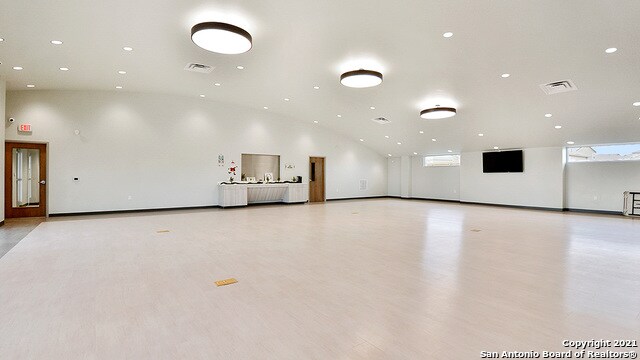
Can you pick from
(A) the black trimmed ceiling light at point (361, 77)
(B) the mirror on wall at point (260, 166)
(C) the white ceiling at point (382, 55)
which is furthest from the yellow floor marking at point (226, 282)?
(B) the mirror on wall at point (260, 166)

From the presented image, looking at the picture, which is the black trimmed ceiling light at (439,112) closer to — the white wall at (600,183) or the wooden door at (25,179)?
the white wall at (600,183)

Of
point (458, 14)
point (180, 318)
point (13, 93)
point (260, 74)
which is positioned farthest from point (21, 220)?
point (458, 14)

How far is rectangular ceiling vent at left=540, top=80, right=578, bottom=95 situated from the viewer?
709cm

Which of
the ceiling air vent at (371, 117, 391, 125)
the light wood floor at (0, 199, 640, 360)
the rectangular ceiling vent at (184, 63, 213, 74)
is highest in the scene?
the rectangular ceiling vent at (184, 63, 213, 74)

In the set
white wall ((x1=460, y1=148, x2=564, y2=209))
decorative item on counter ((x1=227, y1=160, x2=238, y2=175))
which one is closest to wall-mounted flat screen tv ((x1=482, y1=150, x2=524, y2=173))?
white wall ((x1=460, y1=148, x2=564, y2=209))

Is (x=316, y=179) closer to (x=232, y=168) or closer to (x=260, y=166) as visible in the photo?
(x=260, y=166)

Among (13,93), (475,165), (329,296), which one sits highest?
(13,93)

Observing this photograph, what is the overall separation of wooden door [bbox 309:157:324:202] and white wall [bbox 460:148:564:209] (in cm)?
675

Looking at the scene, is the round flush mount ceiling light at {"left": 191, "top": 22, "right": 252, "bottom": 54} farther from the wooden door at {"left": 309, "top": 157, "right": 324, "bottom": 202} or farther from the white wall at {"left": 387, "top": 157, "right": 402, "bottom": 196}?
the white wall at {"left": 387, "top": 157, "right": 402, "bottom": 196}

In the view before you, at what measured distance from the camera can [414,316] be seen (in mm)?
2805

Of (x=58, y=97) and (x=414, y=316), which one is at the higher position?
(x=58, y=97)

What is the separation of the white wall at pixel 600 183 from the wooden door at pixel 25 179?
18166mm

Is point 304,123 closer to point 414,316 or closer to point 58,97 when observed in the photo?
point 58,97

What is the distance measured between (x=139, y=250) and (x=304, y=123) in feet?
33.0
